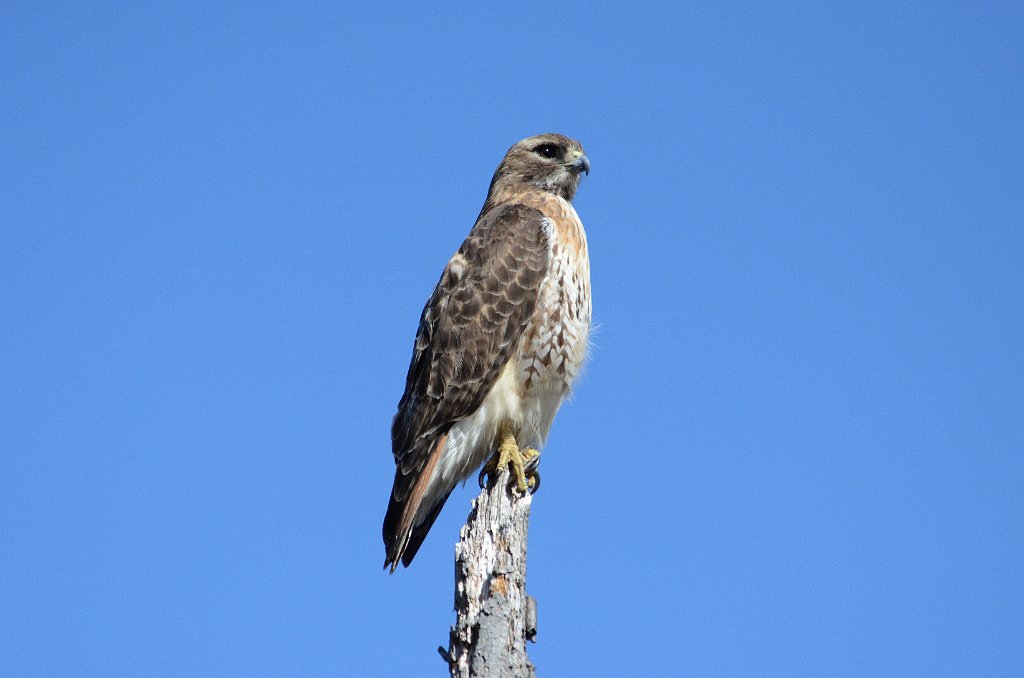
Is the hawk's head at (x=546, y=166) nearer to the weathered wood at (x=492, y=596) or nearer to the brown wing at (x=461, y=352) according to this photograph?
the brown wing at (x=461, y=352)

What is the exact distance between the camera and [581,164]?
6668 mm

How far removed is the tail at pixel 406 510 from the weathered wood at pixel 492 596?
2.76ft

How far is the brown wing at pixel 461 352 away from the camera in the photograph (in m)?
5.76

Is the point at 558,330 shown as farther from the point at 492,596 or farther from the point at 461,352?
the point at 492,596

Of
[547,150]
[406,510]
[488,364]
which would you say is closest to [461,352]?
[488,364]

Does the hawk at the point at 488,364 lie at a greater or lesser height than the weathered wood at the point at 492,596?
greater

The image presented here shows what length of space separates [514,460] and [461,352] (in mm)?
630

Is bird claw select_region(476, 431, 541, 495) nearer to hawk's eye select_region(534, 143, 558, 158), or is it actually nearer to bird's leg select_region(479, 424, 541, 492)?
bird's leg select_region(479, 424, 541, 492)

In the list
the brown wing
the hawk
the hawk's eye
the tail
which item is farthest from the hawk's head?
the tail

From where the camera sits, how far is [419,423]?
231 inches

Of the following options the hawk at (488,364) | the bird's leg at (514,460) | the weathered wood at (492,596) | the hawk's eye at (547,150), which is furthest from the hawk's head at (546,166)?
the weathered wood at (492,596)

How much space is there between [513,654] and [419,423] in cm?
187

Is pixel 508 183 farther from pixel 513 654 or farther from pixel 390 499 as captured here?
pixel 513 654

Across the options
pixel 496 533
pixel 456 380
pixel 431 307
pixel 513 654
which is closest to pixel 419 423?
pixel 456 380
